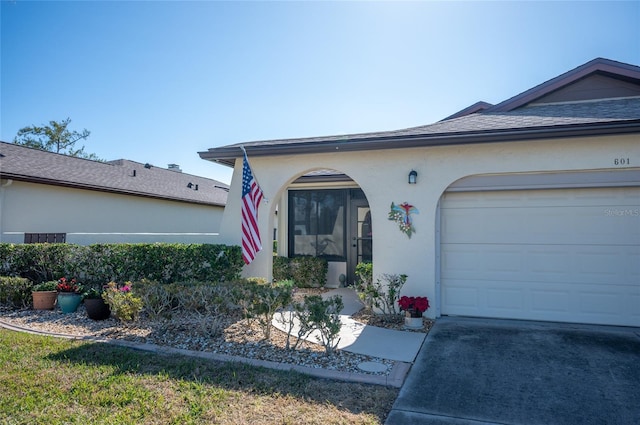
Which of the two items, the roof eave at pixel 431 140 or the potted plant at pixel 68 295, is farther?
the potted plant at pixel 68 295

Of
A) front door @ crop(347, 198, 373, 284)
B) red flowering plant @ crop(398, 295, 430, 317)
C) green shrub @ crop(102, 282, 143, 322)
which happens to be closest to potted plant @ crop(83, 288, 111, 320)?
green shrub @ crop(102, 282, 143, 322)

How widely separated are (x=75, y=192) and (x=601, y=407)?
13683mm

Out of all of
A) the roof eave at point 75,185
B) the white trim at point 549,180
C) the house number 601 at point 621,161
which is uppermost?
the roof eave at point 75,185

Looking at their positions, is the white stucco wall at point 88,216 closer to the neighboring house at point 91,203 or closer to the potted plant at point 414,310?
the neighboring house at point 91,203

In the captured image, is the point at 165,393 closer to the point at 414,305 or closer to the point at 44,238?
the point at 414,305

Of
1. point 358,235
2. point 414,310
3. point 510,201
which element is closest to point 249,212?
point 414,310

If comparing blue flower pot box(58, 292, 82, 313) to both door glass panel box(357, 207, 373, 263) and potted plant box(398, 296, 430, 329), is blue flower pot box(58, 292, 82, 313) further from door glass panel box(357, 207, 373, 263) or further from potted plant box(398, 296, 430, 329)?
door glass panel box(357, 207, 373, 263)

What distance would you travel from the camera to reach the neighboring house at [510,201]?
616 cm

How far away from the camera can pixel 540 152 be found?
6375mm

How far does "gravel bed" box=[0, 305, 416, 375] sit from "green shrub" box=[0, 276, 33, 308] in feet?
1.44

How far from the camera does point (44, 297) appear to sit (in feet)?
24.6

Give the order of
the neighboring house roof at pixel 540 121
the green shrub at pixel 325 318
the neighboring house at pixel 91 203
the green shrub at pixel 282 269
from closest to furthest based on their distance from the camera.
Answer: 1. the green shrub at pixel 325 318
2. the neighboring house roof at pixel 540 121
3. the neighboring house at pixel 91 203
4. the green shrub at pixel 282 269

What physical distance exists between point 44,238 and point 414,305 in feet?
29.4

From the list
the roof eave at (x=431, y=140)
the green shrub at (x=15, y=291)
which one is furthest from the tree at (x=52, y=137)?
the roof eave at (x=431, y=140)
